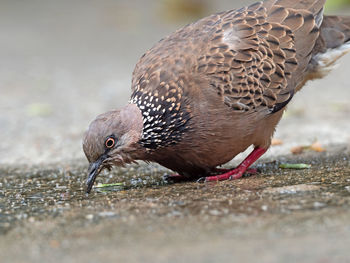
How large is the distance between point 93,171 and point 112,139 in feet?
1.07

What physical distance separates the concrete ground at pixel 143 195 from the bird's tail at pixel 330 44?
38.7 inches

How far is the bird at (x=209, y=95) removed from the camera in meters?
4.87

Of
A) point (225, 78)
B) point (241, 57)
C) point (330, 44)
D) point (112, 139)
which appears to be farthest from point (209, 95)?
point (330, 44)

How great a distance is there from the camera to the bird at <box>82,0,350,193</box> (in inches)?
192

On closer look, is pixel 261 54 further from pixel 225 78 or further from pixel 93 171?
pixel 93 171

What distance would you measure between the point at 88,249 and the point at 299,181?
213 centimetres

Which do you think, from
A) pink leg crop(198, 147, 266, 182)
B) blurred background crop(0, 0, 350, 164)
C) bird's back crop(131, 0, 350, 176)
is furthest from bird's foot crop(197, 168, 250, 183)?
blurred background crop(0, 0, 350, 164)

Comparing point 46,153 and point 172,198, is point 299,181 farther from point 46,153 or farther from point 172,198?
point 46,153

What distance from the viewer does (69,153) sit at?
7.07m

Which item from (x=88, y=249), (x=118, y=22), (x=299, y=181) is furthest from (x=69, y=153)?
(x=118, y=22)

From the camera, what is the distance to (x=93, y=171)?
4.77 m

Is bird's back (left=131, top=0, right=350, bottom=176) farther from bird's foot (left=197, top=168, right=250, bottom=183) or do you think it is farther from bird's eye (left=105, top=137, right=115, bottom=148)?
bird's eye (left=105, top=137, right=115, bottom=148)

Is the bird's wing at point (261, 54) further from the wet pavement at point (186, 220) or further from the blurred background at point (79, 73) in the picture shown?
the blurred background at point (79, 73)

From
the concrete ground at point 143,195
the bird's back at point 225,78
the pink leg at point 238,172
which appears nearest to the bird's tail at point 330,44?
the bird's back at point 225,78
